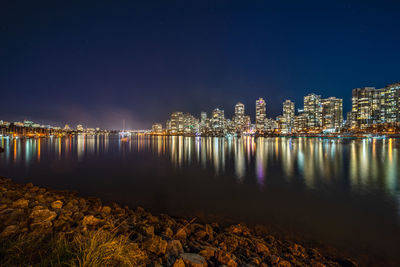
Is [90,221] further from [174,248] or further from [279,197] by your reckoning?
[279,197]

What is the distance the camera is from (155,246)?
4.34m

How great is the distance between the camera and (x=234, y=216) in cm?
912

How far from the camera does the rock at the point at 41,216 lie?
17.2 feet

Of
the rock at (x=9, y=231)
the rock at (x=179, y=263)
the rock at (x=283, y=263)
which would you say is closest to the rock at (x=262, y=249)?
the rock at (x=283, y=263)

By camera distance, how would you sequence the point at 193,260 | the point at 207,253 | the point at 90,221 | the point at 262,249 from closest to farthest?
the point at 193,260 < the point at 207,253 < the point at 262,249 < the point at 90,221

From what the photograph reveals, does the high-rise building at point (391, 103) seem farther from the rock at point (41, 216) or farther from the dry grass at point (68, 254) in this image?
the rock at point (41, 216)

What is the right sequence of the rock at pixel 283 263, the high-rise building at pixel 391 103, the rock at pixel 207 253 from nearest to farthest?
1. the rock at pixel 207 253
2. the rock at pixel 283 263
3. the high-rise building at pixel 391 103

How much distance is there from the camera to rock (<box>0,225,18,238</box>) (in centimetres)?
430

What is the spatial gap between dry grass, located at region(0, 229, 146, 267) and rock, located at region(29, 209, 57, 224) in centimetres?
131

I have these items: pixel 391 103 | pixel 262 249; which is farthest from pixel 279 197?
pixel 391 103

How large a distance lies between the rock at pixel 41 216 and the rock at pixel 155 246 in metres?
2.98

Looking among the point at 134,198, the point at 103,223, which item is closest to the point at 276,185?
the point at 134,198

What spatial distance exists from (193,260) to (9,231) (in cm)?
409

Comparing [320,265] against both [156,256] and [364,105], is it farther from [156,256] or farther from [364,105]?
[364,105]
